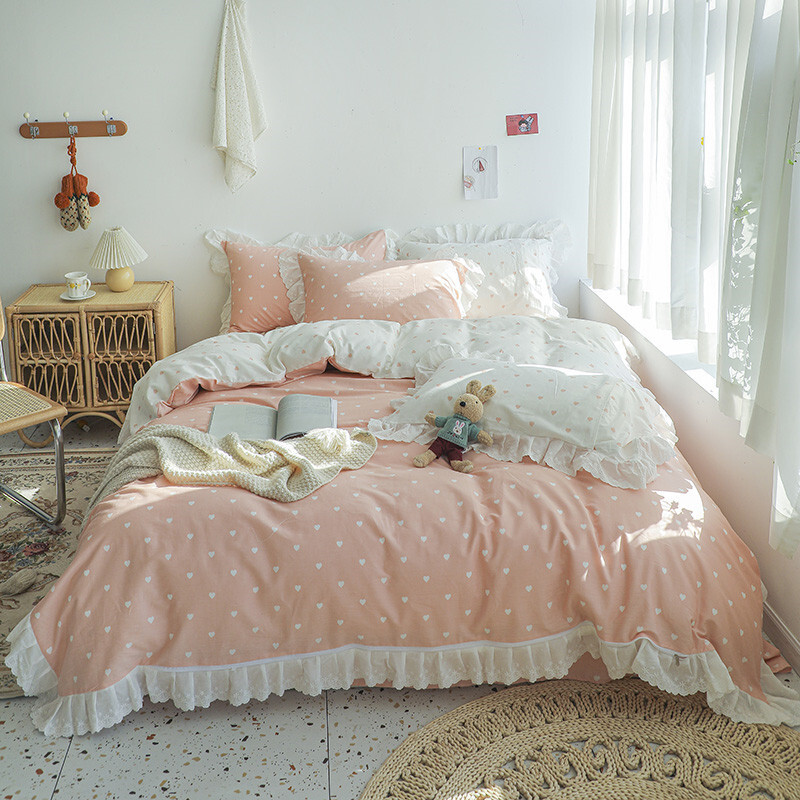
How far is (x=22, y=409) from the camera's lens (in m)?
2.75

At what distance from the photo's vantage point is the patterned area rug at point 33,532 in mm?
2455

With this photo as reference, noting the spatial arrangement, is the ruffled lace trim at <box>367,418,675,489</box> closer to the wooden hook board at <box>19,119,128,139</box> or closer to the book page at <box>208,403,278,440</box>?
the book page at <box>208,403,278,440</box>

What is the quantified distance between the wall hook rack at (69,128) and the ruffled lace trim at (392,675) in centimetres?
245

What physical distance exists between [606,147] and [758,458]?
1.65 meters

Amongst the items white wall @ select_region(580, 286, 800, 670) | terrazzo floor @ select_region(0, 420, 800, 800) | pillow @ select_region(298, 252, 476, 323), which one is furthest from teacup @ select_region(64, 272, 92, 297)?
white wall @ select_region(580, 286, 800, 670)

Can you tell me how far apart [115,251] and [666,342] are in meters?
2.28

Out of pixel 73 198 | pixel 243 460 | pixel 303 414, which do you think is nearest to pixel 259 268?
pixel 73 198

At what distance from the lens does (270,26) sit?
357cm

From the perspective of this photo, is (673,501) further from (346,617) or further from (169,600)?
(169,600)

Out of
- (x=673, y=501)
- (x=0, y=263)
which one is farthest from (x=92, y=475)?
(x=673, y=501)

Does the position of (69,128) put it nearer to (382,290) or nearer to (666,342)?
(382,290)

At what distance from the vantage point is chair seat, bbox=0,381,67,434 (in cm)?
266

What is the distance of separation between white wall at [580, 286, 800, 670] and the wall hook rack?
8.00 ft

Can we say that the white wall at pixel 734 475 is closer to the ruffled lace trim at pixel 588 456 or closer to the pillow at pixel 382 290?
the ruffled lace trim at pixel 588 456
